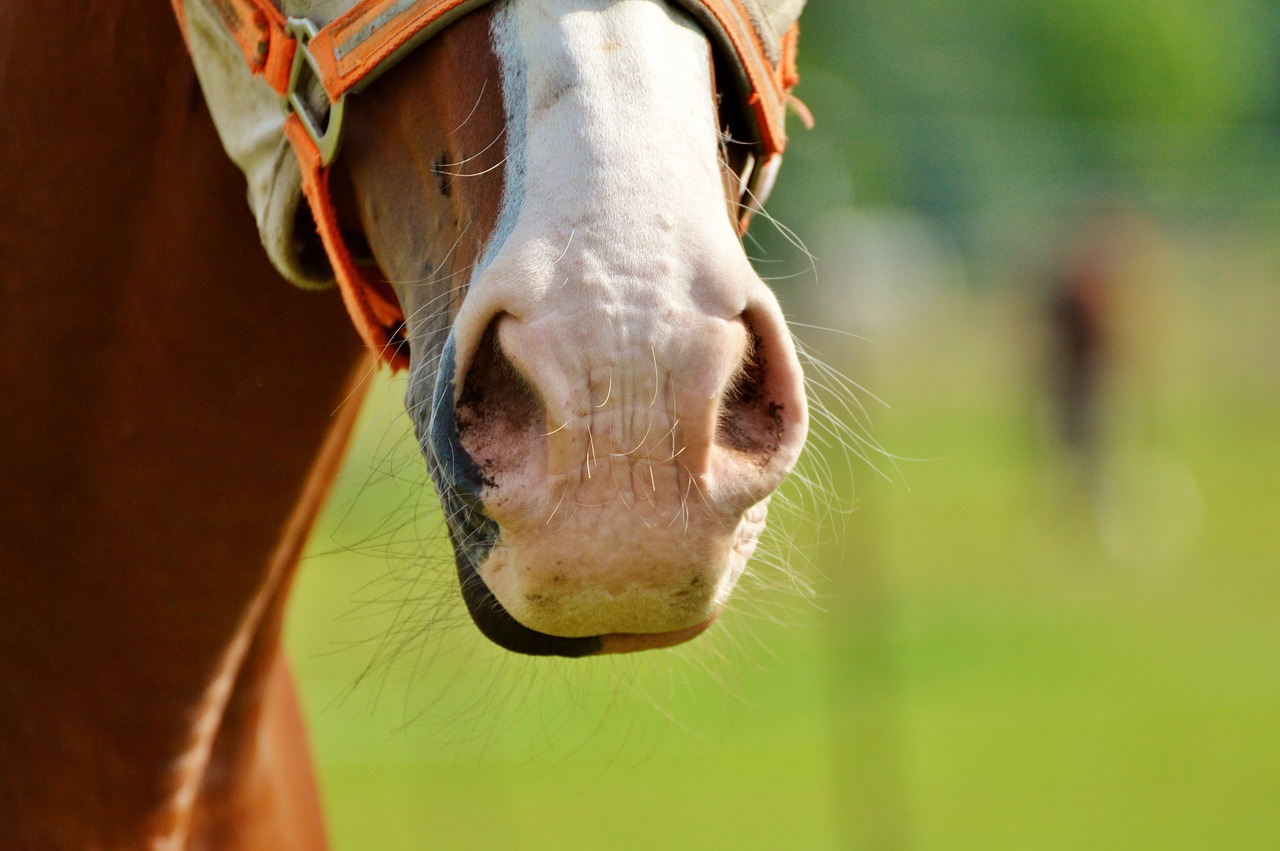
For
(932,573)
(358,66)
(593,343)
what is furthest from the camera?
(932,573)

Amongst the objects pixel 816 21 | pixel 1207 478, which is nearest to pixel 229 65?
pixel 1207 478

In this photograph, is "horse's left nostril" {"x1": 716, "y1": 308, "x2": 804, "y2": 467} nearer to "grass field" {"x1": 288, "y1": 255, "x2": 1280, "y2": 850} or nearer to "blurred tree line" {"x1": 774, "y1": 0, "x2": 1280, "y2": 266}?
"grass field" {"x1": 288, "y1": 255, "x2": 1280, "y2": 850}

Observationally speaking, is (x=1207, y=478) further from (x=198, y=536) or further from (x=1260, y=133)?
(x=198, y=536)

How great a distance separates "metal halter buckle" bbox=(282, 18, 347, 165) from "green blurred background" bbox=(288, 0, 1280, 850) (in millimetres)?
358

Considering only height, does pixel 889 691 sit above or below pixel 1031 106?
above

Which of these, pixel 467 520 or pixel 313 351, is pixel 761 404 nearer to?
pixel 467 520

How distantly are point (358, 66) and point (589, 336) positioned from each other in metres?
0.46

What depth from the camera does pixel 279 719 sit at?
2279 millimetres

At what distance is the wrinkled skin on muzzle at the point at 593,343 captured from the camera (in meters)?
1.21

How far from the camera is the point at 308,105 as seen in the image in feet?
4.95

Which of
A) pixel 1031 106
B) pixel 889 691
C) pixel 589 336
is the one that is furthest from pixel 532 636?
pixel 1031 106

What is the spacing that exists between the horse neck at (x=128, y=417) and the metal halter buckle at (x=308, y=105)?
246 millimetres

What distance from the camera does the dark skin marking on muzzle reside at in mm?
1272

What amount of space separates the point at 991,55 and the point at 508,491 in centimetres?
3417
